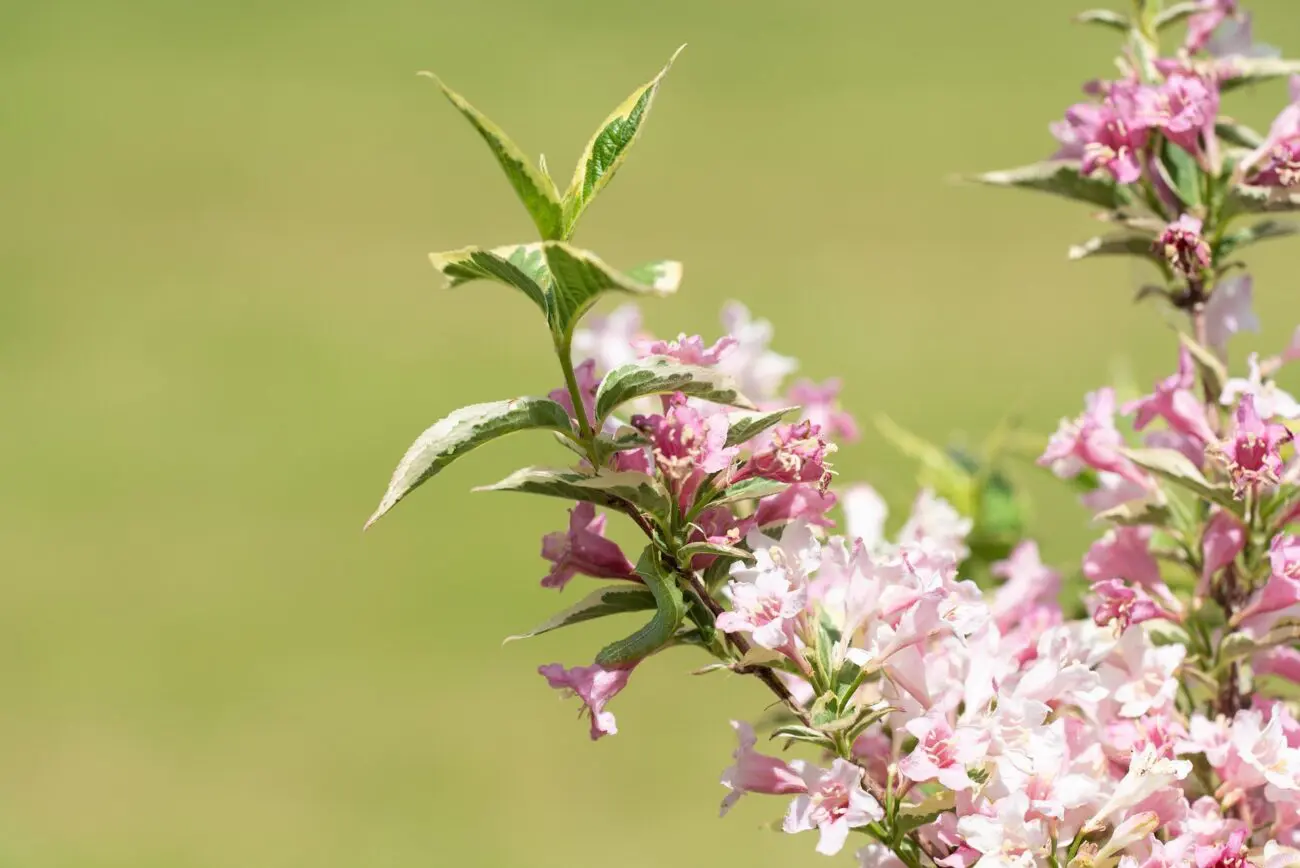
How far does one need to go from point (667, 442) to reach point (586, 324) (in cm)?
26

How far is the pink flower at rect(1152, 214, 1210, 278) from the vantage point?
58cm

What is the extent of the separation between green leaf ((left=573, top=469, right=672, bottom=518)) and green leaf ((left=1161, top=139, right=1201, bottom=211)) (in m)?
0.28

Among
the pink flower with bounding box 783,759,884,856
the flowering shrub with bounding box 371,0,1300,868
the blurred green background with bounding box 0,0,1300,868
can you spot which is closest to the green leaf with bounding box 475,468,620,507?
the flowering shrub with bounding box 371,0,1300,868

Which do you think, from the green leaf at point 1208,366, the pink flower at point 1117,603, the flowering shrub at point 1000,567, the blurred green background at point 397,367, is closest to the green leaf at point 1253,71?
the flowering shrub at point 1000,567

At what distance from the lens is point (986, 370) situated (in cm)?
539

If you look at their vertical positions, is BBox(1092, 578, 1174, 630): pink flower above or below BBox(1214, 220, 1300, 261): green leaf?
below

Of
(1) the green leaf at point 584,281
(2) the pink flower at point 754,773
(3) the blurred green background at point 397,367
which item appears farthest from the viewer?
(3) the blurred green background at point 397,367

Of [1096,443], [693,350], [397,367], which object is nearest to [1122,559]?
[1096,443]

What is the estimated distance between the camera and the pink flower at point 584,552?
0.51 metres

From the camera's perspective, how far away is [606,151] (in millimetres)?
473

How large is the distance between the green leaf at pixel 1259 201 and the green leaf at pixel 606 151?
26cm

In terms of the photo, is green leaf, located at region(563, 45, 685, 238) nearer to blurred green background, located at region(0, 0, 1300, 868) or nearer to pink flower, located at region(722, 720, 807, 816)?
pink flower, located at region(722, 720, 807, 816)

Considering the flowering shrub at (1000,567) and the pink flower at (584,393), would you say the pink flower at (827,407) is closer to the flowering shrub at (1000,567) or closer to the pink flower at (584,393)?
the flowering shrub at (1000,567)

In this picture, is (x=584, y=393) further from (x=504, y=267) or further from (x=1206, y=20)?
(x=1206, y=20)
